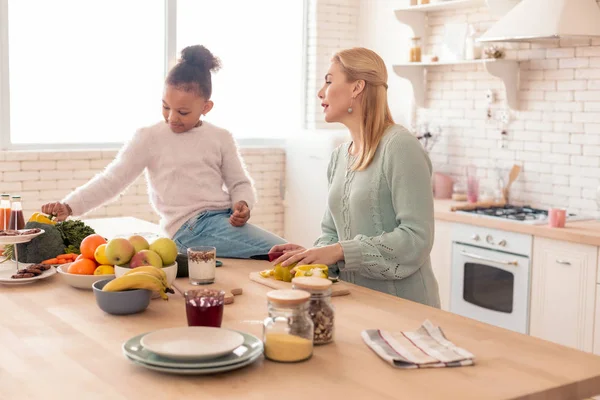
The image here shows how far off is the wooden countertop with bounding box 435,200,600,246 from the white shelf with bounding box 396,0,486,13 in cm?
141

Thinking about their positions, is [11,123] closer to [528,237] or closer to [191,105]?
[191,105]

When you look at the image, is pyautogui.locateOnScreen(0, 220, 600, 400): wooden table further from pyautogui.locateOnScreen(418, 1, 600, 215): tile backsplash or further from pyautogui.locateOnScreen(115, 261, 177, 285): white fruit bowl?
pyautogui.locateOnScreen(418, 1, 600, 215): tile backsplash

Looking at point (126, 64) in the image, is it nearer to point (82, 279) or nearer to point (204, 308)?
point (82, 279)

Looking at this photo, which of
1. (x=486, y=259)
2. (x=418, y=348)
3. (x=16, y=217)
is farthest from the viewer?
(x=486, y=259)

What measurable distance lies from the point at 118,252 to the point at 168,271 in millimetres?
165

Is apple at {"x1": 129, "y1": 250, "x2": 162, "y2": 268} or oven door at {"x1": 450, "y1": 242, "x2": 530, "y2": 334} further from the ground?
apple at {"x1": 129, "y1": 250, "x2": 162, "y2": 268}

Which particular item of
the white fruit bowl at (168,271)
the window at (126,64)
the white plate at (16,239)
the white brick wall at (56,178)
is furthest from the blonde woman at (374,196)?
the window at (126,64)

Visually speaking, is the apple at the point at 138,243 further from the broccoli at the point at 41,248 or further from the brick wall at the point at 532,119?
the brick wall at the point at 532,119

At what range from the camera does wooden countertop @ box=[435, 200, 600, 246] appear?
416 cm

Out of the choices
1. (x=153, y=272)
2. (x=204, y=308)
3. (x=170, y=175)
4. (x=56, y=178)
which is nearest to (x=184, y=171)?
(x=170, y=175)

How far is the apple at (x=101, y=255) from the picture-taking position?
100 inches

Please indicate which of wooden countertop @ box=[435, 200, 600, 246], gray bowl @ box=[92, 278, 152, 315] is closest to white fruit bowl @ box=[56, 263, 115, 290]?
gray bowl @ box=[92, 278, 152, 315]

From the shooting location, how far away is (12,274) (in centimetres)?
269

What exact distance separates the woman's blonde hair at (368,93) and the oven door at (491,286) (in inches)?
78.1
